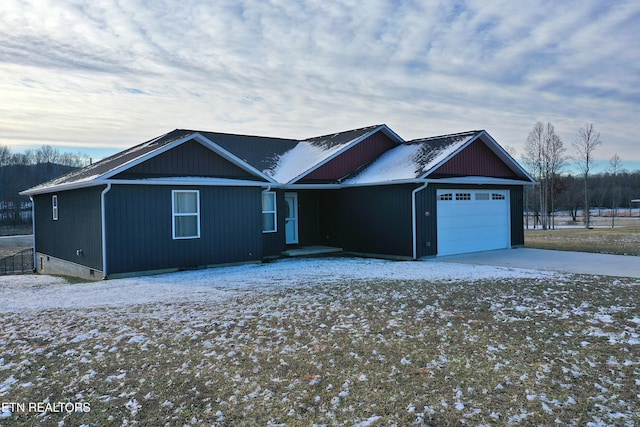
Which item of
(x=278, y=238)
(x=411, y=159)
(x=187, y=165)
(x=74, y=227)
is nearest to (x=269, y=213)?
(x=278, y=238)

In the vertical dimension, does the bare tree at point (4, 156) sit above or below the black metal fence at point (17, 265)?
above

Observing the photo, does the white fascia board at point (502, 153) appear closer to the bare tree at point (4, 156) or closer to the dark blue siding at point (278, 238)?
the dark blue siding at point (278, 238)

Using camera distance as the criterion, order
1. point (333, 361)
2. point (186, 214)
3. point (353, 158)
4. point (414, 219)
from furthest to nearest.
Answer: point (353, 158)
point (414, 219)
point (186, 214)
point (333, 361)

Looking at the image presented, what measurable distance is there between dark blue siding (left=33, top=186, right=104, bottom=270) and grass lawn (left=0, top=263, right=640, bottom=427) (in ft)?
15.4

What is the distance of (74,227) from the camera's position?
550 inches

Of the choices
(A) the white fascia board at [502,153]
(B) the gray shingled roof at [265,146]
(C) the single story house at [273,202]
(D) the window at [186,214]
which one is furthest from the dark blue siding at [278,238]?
(A) the white fascia board at [502,153]

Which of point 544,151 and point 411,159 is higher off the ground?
point 544,151

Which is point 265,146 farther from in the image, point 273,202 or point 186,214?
point 186,214

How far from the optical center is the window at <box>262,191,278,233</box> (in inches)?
619

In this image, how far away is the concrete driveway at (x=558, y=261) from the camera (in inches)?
462

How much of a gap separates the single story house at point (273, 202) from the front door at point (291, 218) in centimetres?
4

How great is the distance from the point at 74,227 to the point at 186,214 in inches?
145

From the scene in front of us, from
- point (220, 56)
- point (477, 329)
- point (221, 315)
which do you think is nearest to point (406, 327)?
point (477, 329)

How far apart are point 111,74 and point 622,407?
14.1 meters
